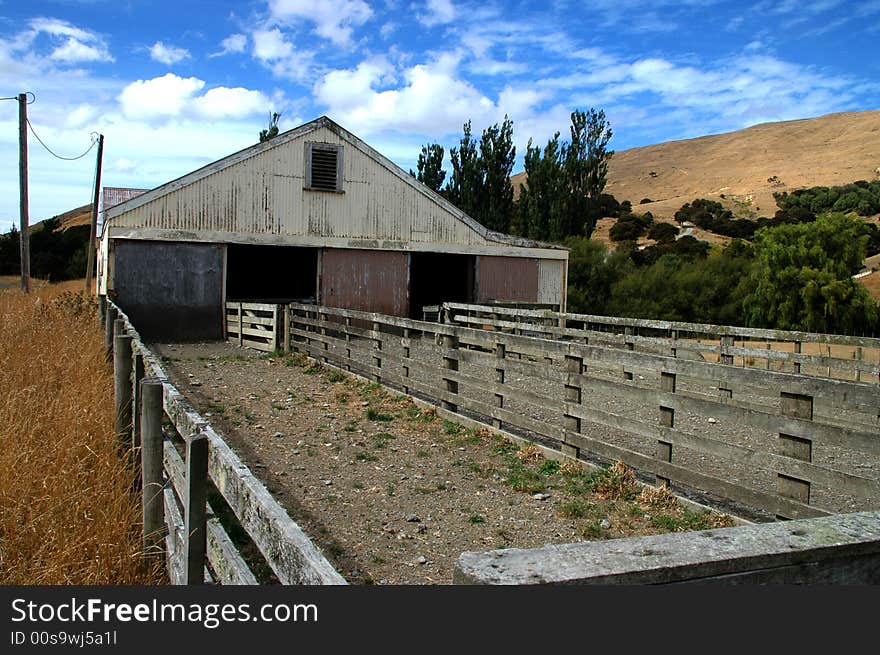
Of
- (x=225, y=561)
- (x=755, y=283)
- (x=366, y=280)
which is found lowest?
(x=225, y=561)

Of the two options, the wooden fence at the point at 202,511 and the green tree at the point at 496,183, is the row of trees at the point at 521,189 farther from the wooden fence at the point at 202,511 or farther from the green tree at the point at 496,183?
the wooden fence at the point at 202,511

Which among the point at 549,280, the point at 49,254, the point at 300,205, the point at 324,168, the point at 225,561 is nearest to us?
the point at 225,561

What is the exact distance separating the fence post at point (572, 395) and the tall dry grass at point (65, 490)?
3.90 metres

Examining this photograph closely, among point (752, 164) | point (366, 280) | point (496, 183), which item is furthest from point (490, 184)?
point (752, 164)

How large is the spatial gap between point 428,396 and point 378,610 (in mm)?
8748

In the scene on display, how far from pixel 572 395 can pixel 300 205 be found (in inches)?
527

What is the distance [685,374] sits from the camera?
19.9 feet

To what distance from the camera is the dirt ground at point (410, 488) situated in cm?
518

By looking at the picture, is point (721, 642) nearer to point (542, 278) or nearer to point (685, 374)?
point (685, 374)

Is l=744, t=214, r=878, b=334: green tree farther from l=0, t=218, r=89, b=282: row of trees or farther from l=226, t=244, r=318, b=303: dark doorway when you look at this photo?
l=0, t=218, r=89, b=282: row of trees

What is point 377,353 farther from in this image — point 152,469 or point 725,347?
point 152,469

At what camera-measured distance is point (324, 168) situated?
1930 centimetres

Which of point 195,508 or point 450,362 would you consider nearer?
point 195,508

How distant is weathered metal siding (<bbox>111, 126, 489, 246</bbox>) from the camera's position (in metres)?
17.6
